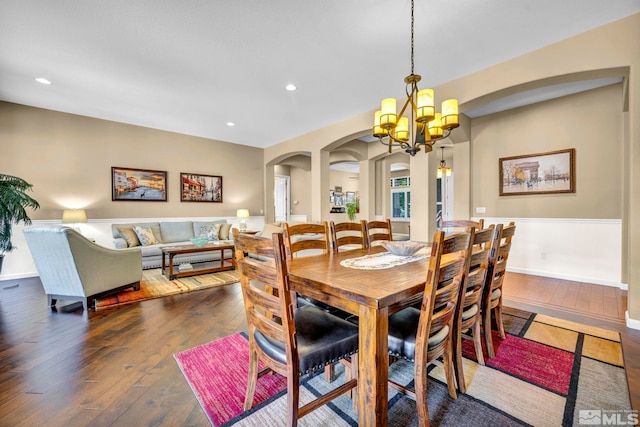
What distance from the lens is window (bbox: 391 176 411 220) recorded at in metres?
9.40

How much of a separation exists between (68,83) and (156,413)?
432 cm

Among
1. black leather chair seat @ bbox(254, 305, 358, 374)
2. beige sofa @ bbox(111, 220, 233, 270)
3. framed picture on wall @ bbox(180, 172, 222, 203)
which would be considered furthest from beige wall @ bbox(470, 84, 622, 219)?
framed picture on wall @ bbox(180, 172, 222, 203)

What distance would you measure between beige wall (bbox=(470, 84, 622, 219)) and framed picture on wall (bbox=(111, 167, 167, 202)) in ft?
20.4

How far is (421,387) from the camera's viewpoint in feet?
4.21

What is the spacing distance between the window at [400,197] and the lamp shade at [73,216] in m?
8.29

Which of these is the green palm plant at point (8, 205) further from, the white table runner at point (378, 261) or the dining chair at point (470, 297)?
the dining chair at point (470, 297)

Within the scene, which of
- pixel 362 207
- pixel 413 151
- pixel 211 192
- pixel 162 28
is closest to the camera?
pixel 162 28

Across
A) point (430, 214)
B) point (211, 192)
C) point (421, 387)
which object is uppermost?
point (211, 192)

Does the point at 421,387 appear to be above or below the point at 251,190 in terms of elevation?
below

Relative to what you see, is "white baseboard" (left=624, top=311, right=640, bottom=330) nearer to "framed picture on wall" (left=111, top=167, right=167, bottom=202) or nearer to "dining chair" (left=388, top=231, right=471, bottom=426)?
"dining chair" (left=388, top=231, right=471, bottom=426)

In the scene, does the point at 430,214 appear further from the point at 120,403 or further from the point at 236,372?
the point at 120,403

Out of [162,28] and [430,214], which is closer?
[162,28]

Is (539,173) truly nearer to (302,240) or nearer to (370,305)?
(302,240)

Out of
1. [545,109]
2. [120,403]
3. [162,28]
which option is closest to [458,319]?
[120,403]
